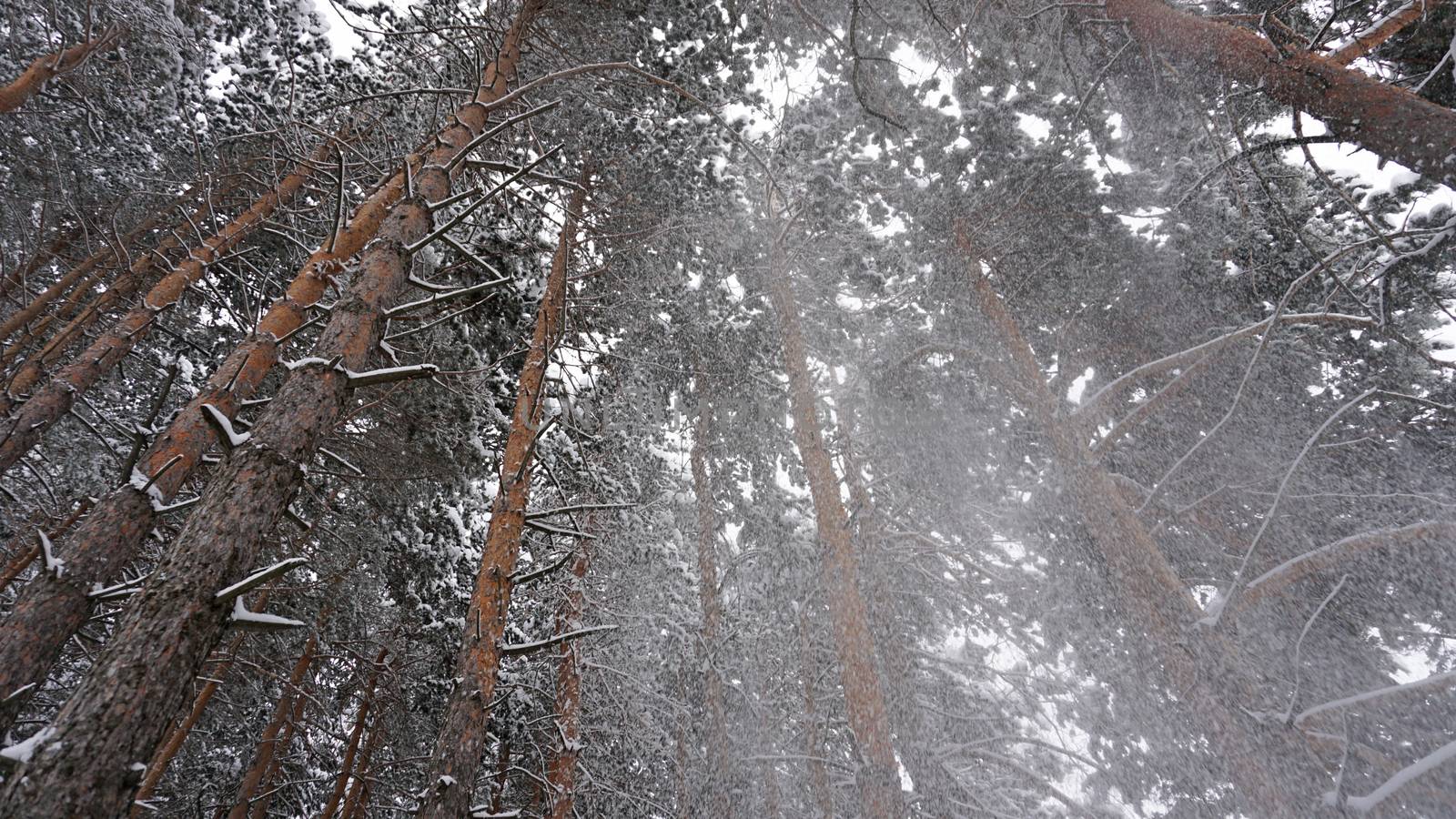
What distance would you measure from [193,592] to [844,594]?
6.77 meters

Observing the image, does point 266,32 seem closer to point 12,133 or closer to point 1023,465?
point 12,133

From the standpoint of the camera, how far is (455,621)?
6266 mm

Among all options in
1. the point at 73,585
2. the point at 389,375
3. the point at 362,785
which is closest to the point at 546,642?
the point at 389,375

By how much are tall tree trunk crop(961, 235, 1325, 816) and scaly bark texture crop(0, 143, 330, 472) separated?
853 centimetres

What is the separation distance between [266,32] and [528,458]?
303 inches

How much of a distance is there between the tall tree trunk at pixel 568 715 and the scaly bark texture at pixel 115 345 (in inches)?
192

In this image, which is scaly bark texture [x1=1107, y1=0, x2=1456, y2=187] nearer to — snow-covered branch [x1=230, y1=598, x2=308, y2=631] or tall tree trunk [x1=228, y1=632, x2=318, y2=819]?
snow-covered branch [x1=230, y1=598, x2=308, y2=631]

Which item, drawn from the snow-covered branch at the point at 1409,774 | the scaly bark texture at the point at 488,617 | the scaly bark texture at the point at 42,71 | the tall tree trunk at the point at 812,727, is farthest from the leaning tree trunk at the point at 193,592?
the tall tree trunk at the point at 812,727

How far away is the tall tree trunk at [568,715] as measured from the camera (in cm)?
637

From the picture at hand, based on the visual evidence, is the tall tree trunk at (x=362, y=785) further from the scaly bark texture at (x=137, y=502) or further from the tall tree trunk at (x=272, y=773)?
the scaly bark texture at (x=137, y=502)

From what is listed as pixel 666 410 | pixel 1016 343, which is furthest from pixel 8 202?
pixel 1016 343

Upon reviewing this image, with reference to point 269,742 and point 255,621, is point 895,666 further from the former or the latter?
point 255,621

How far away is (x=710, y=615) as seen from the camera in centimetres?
991

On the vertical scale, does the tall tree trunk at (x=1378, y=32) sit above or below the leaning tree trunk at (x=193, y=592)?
above
